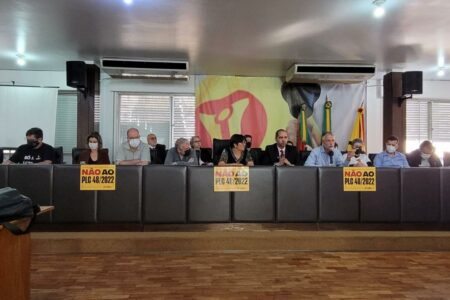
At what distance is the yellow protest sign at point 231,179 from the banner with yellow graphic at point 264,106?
3.24 metres

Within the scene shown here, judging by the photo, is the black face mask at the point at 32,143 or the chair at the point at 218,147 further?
the chair at the point at 218,147

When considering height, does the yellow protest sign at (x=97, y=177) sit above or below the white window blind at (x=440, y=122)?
below

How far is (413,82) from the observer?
18.9 feet

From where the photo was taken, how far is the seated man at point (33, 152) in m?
3.74

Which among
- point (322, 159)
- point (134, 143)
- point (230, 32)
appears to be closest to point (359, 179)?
point (322, 159)

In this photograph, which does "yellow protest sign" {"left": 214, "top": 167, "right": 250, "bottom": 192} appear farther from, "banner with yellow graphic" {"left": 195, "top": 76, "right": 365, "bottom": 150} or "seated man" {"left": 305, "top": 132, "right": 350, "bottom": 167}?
"banner with yellow graphic" {"left": 195, "top": 76, "right": 365, "bottom": 150}

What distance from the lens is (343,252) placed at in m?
2.93

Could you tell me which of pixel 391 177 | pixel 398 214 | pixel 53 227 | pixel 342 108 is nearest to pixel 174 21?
pixel 53 227

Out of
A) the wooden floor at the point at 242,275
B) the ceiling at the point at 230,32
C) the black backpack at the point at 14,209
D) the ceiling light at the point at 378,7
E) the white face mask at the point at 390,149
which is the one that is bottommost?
the wooden floor at the point at 242,275

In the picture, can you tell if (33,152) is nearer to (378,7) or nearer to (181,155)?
(181,155)

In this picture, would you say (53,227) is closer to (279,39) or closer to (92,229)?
(92,229)

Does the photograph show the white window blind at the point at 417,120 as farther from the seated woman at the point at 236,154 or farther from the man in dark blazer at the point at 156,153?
the man in dark blazer at the point at 156,153

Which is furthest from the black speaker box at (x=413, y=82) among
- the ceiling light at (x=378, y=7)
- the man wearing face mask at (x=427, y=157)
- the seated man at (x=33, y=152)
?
the seated man at (x=33, y=152)

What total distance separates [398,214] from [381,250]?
364 mm
